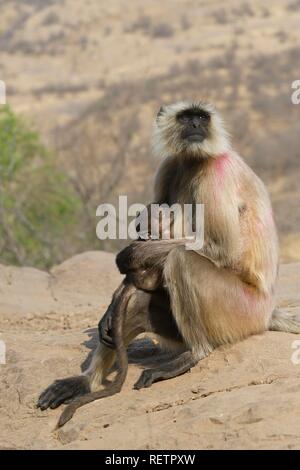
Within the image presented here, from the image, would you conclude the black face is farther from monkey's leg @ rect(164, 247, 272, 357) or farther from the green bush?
the green bush

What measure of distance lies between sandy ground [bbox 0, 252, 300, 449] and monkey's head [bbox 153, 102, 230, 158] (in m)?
1.10

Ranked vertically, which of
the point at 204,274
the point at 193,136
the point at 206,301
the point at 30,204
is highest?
the point at 30,204

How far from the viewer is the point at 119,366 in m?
4.57

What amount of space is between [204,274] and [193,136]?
33.2 inches

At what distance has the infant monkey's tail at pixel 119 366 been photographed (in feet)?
14.5

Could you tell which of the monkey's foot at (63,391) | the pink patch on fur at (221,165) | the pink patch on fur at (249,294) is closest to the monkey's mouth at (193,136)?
the pink patch on fur at (221,165)

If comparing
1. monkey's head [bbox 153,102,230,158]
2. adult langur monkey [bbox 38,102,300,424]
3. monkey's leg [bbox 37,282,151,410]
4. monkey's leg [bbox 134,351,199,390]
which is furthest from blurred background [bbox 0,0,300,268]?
monkey's leg [bbox 134,351,199,390]

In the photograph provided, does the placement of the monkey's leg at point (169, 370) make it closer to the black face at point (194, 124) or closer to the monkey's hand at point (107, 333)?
the monkey's hand at point (107, 333)

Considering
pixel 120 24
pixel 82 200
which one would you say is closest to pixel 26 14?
Answer: pixel 120 24

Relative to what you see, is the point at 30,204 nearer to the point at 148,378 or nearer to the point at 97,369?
the point at 97,369

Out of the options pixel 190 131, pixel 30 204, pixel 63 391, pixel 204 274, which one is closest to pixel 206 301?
pixel 204 274

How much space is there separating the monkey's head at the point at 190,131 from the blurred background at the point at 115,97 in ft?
5.73

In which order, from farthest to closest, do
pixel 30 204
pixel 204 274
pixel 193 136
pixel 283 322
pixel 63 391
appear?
pixel 30 204, pixel 283 322, pixel 193 136, pixel 63 391, pixel 204 274

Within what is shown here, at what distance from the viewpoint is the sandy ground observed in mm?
3867
